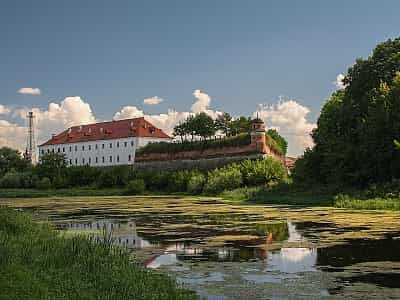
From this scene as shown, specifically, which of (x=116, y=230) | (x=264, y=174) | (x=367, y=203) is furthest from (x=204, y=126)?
(x=116, y=230)

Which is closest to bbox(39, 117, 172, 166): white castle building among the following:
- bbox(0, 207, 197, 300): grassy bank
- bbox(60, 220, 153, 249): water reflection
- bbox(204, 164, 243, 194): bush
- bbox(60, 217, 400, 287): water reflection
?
bbox(204, 164, 243, 194): bush

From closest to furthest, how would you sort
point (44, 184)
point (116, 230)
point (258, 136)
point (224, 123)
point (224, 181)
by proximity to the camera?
point (116, 230)
point (224, 181)
point (258, 136)
point (44, 184)
point (224, 123)

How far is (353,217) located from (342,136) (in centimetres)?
1611

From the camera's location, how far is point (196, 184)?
56250mm

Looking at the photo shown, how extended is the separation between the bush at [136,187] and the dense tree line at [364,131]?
22431mm

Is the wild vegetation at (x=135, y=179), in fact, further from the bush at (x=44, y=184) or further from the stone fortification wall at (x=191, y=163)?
the stone fortification wall at (x=191, y=163)

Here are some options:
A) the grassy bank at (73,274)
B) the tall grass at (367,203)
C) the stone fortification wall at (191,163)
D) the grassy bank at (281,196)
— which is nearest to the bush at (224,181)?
the grassy bank at (281,196)

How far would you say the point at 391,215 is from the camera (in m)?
24.7

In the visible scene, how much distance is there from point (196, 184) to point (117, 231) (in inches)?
1408

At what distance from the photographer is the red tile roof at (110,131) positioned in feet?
294

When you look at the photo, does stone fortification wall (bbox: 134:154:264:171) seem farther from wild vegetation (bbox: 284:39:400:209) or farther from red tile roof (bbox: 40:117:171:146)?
wild vegetation (bbox: 284:39:400:209)

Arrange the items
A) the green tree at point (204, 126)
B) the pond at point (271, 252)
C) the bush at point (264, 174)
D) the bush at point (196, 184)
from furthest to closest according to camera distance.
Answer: the green tree at point (204, 126), the bush at point (196, 184), the bush at point (264, 174), the pond at point (271, 252)

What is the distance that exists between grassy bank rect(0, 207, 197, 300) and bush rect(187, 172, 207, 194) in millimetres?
43775

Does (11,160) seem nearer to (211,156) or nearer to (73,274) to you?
(211,156)
